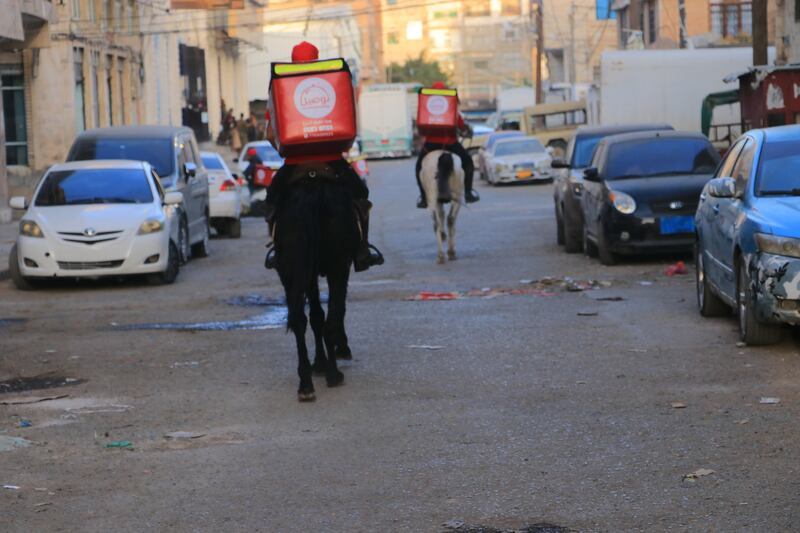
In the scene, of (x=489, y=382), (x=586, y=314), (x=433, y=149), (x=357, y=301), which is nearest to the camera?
(x=489, y=382)

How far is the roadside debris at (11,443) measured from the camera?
26.2ft

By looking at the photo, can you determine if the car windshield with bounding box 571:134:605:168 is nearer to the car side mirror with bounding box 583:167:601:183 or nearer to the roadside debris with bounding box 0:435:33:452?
the car side mirror with bounding box 583:167:601:183

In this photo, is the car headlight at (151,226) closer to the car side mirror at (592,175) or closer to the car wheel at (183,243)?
the car wheel at (183,243)

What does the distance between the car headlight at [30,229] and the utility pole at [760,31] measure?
1387cm

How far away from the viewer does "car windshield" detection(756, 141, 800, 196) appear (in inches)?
442

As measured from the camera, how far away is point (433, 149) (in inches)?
822

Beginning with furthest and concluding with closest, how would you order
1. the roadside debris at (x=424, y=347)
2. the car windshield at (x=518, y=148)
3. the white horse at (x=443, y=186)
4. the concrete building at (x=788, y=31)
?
the car windshield at (x=518, y=148) → the concrete building at (x=788, y=31) → the white horse at (x=443, y=186) → the roadside debris at (x=424, y=347)

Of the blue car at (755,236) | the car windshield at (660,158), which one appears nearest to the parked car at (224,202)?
the car windshield at (660,158)

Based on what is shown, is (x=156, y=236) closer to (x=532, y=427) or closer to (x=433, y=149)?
(x=433, y=149)

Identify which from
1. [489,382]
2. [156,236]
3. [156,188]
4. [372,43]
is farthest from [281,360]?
[372,43]

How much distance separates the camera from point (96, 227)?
17188mm

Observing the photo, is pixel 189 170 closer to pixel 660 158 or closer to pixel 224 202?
pixel 224 202

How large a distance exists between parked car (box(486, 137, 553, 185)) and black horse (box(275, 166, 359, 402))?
32681mm

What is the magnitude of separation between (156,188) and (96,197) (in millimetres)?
875
